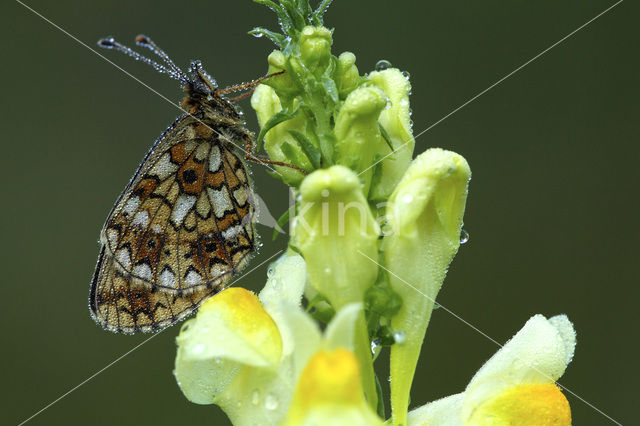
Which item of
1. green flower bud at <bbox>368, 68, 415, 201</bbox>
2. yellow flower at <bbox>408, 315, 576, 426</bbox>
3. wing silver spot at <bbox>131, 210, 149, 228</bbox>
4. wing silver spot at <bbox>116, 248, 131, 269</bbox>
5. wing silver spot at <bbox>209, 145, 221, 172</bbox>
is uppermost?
green flower bud at <bbox>368, 68, 415, 201</bbox>

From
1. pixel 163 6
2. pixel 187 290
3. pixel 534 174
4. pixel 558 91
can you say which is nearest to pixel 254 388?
pixel 187 290

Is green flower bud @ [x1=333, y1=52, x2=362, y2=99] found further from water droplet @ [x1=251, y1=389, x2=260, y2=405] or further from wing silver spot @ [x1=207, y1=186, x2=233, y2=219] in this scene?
wing silver spot @ [x1=207, y1=186, x2=233, y2=219]

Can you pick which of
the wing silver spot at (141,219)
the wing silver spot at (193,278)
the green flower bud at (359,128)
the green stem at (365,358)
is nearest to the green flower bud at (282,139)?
the green flower bud at (359,128)

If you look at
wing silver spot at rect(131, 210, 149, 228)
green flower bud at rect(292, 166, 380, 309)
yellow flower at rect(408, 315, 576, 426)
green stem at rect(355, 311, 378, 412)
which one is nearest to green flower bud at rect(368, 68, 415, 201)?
green flower bud at rect(292, 166, 380, 309)

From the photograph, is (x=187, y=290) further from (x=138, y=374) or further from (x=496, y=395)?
(x=138, y=374)

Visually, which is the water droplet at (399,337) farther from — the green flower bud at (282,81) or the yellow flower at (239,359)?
the green flower bud at (282,81)

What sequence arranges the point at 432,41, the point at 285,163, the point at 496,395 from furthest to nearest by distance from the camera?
1. the point at 432,41
2. the point at 285,163
3. the point at 496,395
